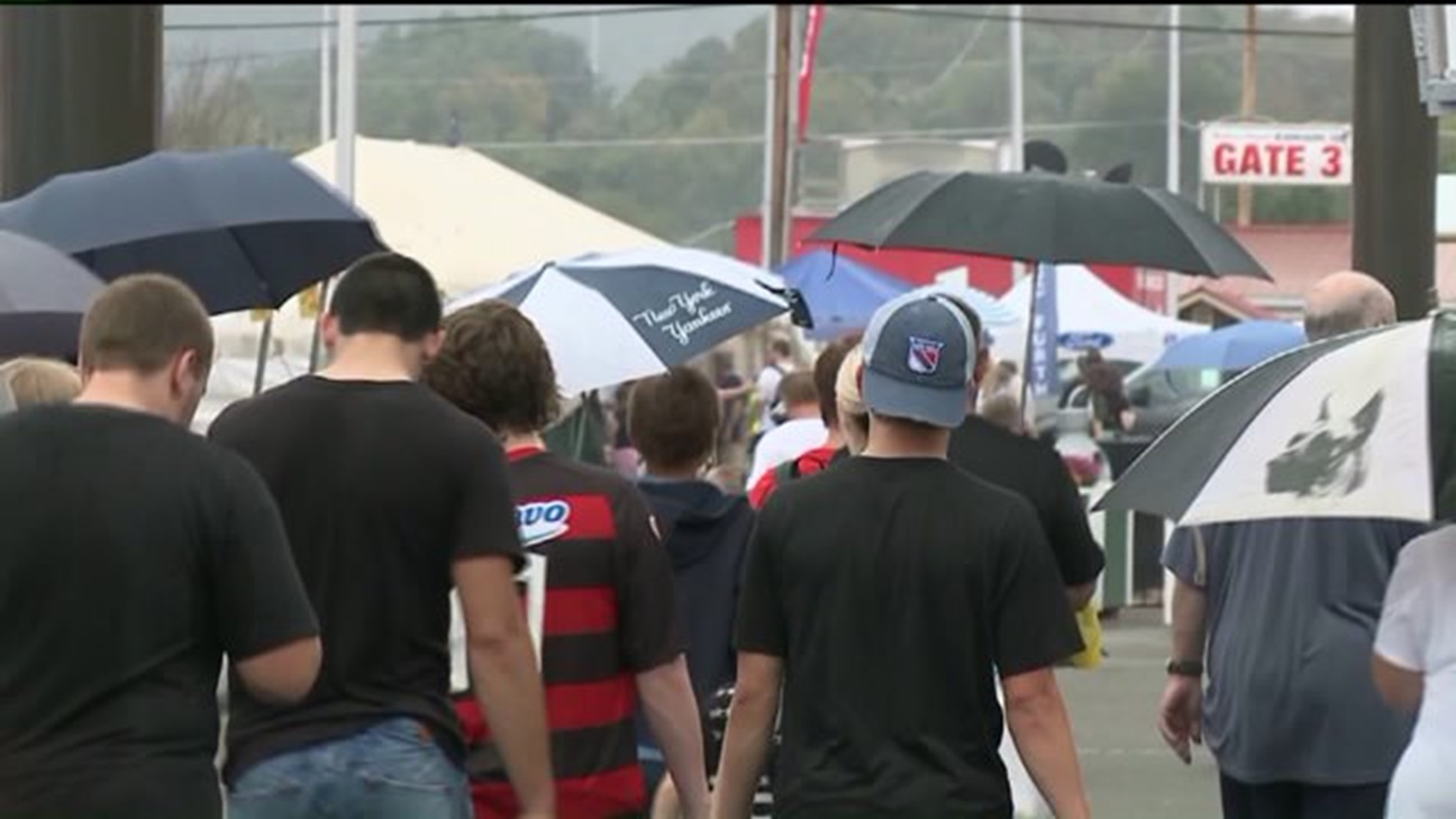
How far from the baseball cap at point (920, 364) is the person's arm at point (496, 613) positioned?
2.41ft

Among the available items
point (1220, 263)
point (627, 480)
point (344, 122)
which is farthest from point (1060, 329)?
point (627, 480)

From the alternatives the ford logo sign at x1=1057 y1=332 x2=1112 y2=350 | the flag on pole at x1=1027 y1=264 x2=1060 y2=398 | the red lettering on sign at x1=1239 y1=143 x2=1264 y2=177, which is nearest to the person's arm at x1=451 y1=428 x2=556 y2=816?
the flag on pole at x1=1027 y1=264 x2=1060 y2=398

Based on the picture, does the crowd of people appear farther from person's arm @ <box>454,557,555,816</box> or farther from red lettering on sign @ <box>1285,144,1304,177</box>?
red lettering on sign @ <box>1285,144,1304,177</box>

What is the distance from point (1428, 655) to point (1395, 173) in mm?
5749

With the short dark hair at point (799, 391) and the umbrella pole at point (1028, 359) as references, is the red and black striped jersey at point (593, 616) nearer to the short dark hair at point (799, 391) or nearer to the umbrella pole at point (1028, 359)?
the umbrella pole at point (1028, 359)

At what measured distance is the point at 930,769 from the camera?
5.34 meters

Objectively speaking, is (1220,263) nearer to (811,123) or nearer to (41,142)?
(41,142)

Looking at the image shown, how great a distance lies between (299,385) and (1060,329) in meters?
28.7

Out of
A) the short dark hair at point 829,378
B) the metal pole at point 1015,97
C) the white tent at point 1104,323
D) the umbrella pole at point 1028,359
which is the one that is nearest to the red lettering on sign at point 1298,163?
the metal pole at point 1015,97

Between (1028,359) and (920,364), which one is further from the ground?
(920,364)

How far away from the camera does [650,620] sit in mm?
6207

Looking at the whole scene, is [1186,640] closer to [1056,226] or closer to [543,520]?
[543,520]

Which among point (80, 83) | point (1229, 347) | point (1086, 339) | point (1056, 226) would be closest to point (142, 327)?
point (80, 83)

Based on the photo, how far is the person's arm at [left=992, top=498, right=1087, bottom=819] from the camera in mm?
5402
